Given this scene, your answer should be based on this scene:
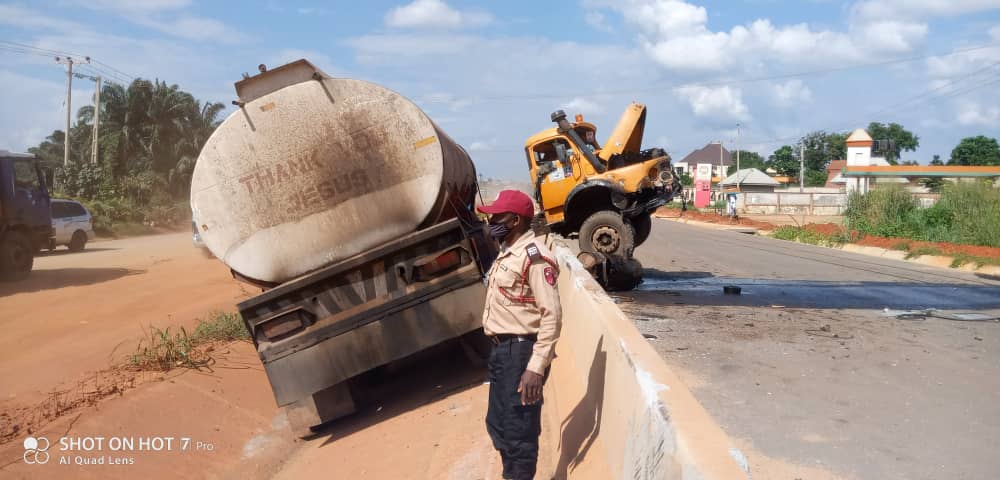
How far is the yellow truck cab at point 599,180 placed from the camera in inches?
500

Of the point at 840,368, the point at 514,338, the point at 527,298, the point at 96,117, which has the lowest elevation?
the point at 840,368

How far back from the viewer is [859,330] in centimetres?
922

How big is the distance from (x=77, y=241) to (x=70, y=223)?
73cm

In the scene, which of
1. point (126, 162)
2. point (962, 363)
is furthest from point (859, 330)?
point (126, 162)

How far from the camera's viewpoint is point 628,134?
43.9 ft

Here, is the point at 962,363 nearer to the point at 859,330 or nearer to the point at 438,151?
the point at 859,330

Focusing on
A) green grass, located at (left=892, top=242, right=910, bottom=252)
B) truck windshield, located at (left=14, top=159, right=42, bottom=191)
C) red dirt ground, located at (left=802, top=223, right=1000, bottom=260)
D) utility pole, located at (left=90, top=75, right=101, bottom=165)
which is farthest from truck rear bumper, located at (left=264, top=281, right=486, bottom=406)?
utility pole, located at (left=90, top=75, right=101, bottom=165)

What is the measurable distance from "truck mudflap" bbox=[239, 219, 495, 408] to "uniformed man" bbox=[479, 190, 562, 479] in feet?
7.70

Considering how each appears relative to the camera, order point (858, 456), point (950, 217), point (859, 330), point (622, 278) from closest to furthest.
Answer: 1. point (858, 456)
2. point (859, 330)
3. point (622, 278)
4. point (950, 217)

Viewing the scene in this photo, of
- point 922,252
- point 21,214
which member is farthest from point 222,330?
point 922,252

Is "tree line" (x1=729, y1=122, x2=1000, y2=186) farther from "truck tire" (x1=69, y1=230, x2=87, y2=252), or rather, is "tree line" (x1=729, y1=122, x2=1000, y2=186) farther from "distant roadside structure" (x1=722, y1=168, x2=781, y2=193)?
"truck tire" (x1=69, y1=230, x2=87, y2=252)

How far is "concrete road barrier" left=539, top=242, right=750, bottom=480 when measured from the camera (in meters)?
2.58

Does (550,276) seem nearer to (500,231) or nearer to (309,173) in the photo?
(500,231)

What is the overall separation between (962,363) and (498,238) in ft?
18.5
